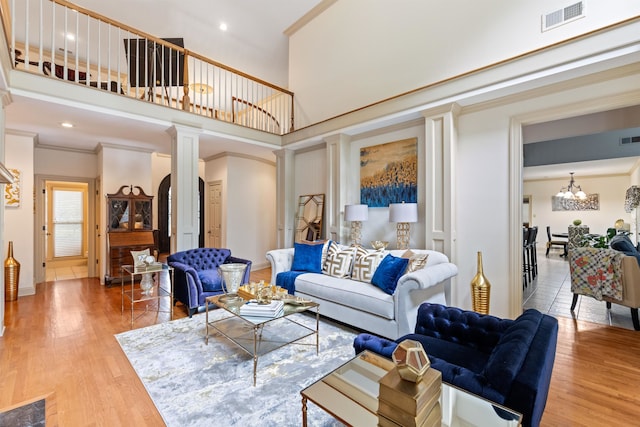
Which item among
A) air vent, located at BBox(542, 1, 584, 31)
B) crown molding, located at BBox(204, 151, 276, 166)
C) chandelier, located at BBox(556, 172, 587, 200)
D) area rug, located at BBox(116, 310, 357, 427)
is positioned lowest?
area rug, located at BBox(116, 310, 357, 427)

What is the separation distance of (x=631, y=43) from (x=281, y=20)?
5.28 m

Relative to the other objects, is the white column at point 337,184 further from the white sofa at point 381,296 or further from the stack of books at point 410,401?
the stack of books at point 410,401

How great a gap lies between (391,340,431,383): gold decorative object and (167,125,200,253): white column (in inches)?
166

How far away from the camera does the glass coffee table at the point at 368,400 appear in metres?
1.18

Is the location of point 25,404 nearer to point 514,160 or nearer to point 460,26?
point 514,160

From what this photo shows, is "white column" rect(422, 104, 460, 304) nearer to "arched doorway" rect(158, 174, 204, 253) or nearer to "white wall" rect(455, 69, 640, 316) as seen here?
"white wall" rect(455, 69, 640, 316)

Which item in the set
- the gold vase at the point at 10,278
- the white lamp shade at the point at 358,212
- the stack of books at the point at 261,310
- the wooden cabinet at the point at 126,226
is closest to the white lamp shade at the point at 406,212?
the white lamp shade at the point at 358,212

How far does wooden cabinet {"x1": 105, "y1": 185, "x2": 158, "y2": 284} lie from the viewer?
527 centimetres

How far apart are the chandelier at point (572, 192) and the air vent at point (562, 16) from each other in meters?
8.19

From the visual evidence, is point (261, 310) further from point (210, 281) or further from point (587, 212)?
point (587, 212)

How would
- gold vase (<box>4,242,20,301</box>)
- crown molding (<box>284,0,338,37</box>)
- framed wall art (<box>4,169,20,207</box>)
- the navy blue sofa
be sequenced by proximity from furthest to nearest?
crown molding (<box>284,0,338,37</box>) → framed wall art (<box>4,169,20,207</box>) → gold vase (<box>4,242,20,301</box>) → the navy blue sofa

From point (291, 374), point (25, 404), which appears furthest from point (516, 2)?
point (25, 404)

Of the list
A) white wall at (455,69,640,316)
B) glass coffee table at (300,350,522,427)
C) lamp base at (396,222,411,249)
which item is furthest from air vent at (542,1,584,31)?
glass coffee table at (300,350,522,427)

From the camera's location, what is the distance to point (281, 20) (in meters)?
5.61
